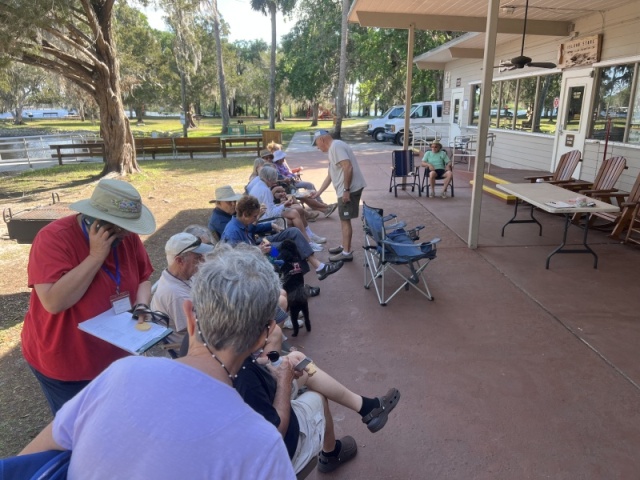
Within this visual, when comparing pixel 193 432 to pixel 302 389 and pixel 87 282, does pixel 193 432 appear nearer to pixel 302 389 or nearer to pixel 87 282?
pixel 87 282

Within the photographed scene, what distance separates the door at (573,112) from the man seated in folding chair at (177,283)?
27.4 ft

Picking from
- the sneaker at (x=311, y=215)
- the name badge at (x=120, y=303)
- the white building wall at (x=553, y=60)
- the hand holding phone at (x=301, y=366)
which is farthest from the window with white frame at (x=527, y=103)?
the name badge at (x=120, y=303)

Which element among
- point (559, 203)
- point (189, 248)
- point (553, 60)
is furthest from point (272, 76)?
point (189, 248)

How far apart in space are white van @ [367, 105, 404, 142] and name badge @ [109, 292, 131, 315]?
63.4 ft

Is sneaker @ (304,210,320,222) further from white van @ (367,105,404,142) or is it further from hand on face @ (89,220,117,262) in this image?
white van @ (367,105,404,142)

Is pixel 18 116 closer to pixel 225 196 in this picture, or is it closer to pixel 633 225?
pixel 225 196

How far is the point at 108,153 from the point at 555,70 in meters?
11.2

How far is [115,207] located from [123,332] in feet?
1.74

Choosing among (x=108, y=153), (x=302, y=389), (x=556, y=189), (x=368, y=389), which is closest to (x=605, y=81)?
(x=556, y=189)

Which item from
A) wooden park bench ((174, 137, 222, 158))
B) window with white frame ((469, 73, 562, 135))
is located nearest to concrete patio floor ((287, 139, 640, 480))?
window with white frame ((469, 73, 562, 135))

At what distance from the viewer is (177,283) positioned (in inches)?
99.8

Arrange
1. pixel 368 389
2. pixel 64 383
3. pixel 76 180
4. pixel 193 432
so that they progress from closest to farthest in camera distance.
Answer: pixel 193 432 → pixel 64 383 → pixel 368 389 → pixel 76 180

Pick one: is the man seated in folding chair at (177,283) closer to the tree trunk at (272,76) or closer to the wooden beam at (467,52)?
the wooden beam at (467,52)

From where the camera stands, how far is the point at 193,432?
87 centimetres
